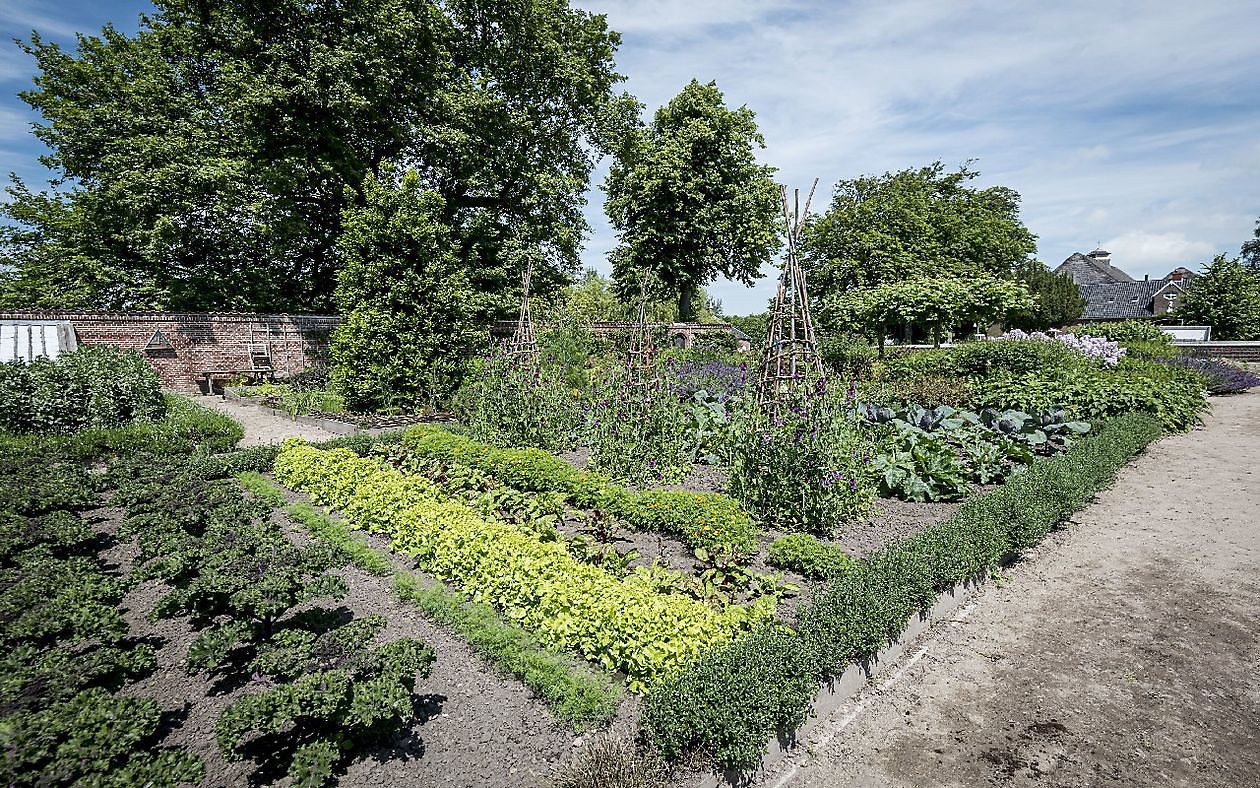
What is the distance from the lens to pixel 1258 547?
5547mm

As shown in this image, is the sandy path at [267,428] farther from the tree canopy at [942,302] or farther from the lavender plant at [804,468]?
the tree canopy at [942,302]

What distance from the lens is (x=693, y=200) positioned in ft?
77.7

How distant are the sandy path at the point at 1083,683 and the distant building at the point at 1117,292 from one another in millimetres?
44141

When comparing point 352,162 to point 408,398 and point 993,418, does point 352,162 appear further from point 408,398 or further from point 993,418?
point 993,418

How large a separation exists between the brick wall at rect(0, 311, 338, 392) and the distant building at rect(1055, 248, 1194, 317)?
4862cm

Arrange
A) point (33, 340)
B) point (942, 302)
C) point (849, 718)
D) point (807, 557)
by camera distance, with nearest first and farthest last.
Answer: point (849, 718), point (807, 557), point (33, 340), point (942, 302)

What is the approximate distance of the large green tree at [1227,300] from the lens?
20922 mm

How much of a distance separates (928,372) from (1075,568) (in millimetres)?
10107

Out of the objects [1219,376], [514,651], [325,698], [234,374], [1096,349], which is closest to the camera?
[325,698]

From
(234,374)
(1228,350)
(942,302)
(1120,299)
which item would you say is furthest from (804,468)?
(1120,299)

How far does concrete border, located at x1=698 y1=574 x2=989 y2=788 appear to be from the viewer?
2797mm

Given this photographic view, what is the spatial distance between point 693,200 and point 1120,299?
42.0 meters

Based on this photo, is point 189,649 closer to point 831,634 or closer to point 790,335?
point 831,634

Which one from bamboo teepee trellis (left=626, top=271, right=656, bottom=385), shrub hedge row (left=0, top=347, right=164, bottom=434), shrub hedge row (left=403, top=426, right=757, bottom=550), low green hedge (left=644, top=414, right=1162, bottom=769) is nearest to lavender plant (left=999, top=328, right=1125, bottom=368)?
low green hedge (left=644, top=414, right=1162, bottom=769)
